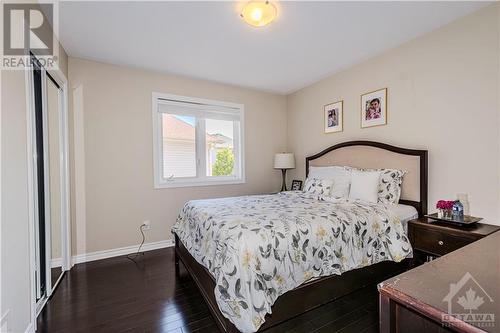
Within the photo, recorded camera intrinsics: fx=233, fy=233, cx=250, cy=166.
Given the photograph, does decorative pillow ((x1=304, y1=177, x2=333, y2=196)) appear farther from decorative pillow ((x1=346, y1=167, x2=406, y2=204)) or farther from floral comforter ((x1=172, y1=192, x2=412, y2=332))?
decorative pillow ((x1=346, y1=167, x2=406, y2=204))

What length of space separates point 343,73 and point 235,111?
1.80m

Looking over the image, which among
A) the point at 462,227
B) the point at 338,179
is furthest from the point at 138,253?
the point at 462,227

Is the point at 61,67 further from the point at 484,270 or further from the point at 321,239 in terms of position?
the point at 484,270

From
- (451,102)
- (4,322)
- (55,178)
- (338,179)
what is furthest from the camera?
(338,179)

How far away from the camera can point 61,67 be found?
256 cm

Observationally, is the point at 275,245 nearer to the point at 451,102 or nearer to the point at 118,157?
the point at 451,102

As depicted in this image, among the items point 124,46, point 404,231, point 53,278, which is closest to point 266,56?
point 124,46

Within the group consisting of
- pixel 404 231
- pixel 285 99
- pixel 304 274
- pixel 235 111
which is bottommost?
pixel 304 274

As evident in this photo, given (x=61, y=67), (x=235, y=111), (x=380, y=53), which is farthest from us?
(x=235, y=111)

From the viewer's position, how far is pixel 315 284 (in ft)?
5.91

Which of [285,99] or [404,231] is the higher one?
[285,99]

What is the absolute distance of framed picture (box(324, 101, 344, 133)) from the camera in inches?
136

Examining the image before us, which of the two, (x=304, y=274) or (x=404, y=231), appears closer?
(x=304, y=274)
